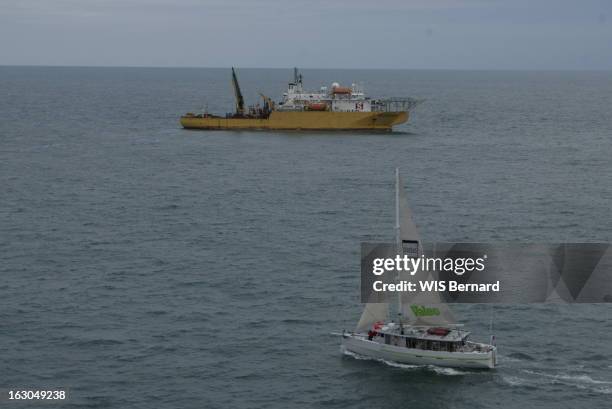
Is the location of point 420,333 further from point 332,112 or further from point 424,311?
point 332,112

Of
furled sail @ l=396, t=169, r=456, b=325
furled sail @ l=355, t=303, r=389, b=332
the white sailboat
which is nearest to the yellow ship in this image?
furled sail @ l=355, t=303, r=389, b=332

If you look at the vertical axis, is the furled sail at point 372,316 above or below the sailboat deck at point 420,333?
above

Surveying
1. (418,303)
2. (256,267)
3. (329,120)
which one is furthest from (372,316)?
(329,120)

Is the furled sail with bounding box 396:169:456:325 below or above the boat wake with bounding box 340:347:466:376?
above

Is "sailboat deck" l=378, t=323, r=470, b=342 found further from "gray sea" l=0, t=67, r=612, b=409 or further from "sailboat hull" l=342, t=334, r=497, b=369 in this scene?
"gray sea" l=0, t=67, r=612, b=409

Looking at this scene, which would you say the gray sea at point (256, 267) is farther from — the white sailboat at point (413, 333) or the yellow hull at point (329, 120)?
the yellow hull at point (329, 120)

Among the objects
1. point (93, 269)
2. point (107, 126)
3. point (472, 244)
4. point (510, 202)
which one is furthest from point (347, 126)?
point (93, 269)

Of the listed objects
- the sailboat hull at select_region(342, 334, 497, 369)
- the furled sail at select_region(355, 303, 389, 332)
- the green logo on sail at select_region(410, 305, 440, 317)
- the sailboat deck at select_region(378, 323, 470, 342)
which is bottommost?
the sailboat hull at select_region(342, 334, 497, 369)

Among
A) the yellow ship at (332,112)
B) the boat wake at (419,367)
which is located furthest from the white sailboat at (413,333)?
the yellow ship at (332,112)
